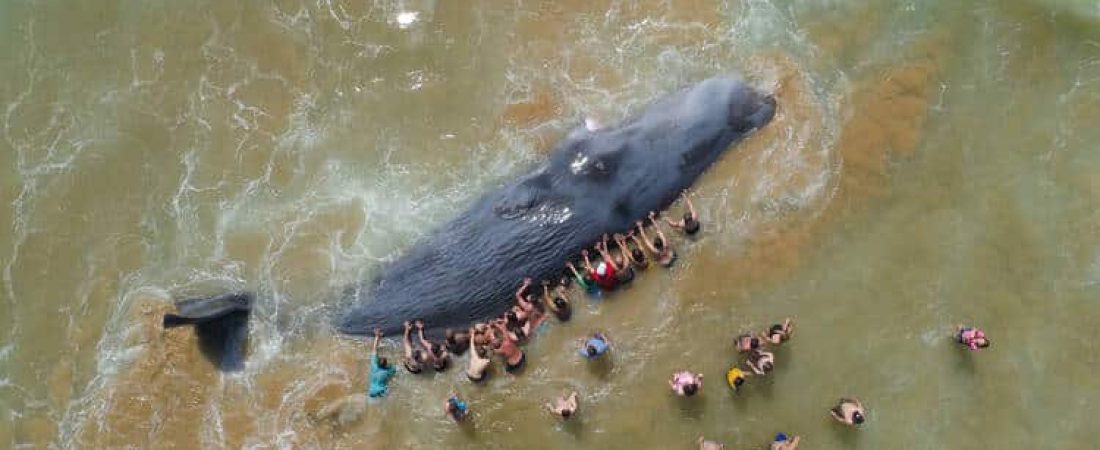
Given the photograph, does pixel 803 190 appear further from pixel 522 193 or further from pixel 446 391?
pixel 446 391

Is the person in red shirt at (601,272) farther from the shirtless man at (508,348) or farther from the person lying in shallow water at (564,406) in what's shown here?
the person lying in shallow water at (564,406)

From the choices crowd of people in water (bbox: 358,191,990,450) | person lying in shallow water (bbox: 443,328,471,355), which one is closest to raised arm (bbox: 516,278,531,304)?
crowd of people in water (bbox: 358,191,990,450)

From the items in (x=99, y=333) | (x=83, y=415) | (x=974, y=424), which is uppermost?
(x=99, y=333)

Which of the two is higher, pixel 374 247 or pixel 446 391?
pixel 374 247

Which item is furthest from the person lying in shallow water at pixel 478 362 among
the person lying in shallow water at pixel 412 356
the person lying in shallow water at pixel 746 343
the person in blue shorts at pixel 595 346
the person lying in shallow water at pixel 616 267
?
the person lying in shallow water at pixel 746 343

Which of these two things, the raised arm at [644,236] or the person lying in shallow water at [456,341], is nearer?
the raised arm at [644,236]

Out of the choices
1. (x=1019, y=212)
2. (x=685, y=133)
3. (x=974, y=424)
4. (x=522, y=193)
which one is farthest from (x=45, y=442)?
(x=1019, y=212)

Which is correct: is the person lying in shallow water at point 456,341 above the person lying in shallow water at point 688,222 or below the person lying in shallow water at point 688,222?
above
